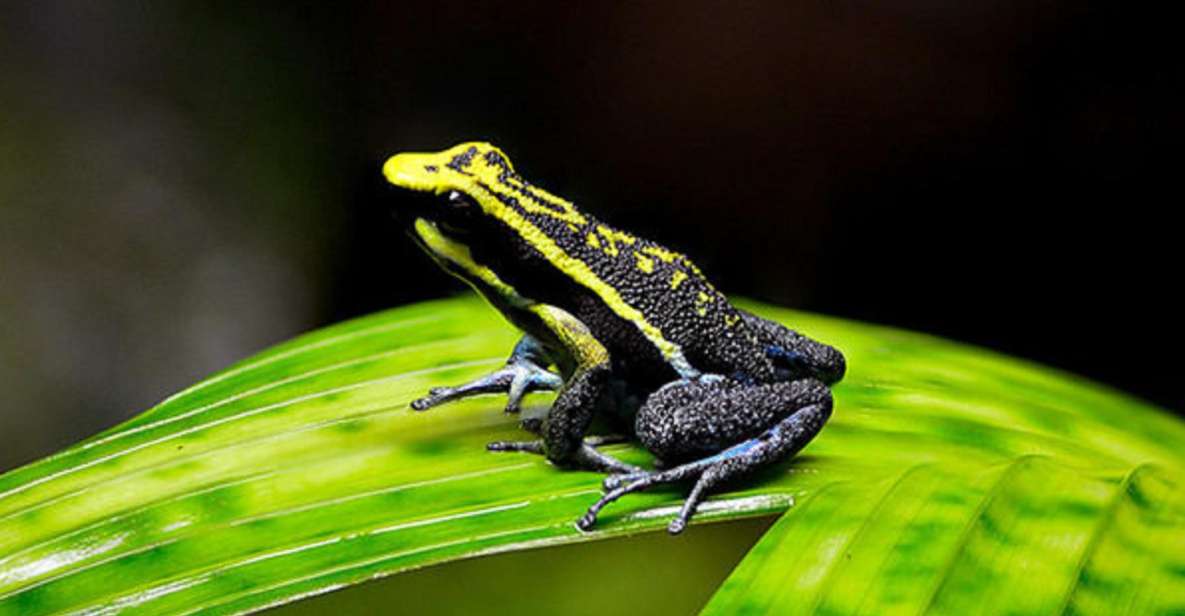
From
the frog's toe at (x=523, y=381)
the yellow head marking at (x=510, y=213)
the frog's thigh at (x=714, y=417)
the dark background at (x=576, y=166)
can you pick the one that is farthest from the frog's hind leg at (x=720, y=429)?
the dark background at (x=576, y=166)

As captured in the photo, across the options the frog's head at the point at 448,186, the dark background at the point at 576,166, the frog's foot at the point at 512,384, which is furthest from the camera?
the dark background at the point at 576,166

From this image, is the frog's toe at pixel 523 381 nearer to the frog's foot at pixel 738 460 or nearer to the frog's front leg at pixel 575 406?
the frog's front leg at pixel 575 406

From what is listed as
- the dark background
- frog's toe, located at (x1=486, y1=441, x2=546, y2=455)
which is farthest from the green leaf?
the dark background

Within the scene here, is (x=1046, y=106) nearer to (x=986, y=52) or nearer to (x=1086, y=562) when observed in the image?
(x=986, y=52)

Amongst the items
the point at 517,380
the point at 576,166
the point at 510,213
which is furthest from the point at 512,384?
the point at 576,166

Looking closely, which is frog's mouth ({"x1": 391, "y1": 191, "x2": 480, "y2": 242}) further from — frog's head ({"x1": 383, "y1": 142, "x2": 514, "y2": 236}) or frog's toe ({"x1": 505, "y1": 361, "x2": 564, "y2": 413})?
frog's toe ({"x1": 505, "y1": 361, "x2": 564, "y2": 413})

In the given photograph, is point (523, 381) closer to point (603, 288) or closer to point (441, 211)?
point (603, 288)

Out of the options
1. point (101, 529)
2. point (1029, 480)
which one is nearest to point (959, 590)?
point (1029, 480)
